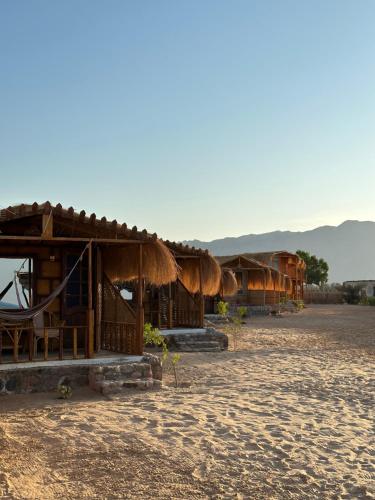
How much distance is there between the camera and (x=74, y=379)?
8.05 meters

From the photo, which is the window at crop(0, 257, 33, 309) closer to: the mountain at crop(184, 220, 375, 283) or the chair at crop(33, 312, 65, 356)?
the chair at crop(33, 312, 65, 356)

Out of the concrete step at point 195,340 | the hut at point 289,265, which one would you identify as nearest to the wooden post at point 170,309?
the concrete step at point 195,340

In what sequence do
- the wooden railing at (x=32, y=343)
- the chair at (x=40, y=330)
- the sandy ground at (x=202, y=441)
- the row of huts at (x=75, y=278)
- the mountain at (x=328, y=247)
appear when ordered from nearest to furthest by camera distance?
the sandy ground at (x=202, y=441)
the wooden railing at (x=32, y=343)
the row of huts at (x=75, y=278)
the chair at (x=40, y=330)
the mountain at (x=328, y=247)

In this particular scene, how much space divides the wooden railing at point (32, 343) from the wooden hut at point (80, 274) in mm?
18

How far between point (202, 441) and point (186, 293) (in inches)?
361

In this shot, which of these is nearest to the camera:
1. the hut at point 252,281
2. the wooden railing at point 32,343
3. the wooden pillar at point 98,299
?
the wooden railing at point 32,343

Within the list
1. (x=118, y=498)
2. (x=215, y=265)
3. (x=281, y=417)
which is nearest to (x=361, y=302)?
(x=215, y=265)

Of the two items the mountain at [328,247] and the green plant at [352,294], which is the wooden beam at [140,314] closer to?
the green plant at [352,294]

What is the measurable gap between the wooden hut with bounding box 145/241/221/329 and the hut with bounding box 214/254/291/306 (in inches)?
557

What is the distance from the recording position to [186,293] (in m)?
14.4

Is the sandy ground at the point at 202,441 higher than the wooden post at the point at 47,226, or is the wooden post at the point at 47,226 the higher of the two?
the wooden post at the point at 47,226

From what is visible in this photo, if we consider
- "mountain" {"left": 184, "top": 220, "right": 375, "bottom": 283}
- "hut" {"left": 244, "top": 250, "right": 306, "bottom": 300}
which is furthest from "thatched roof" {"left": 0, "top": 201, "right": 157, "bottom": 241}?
"mountain" {"left": 184, "top": 220, "right": 375, "bottom": 283}

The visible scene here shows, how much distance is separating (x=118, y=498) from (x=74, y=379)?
422 centimetres

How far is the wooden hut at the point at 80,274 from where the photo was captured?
8609 mm
